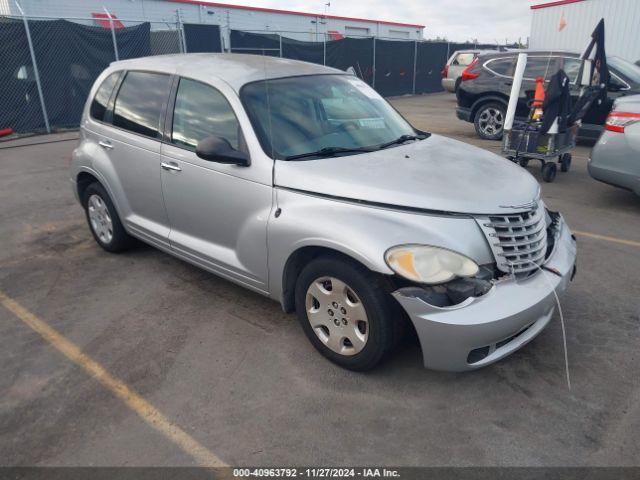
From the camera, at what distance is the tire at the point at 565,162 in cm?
792

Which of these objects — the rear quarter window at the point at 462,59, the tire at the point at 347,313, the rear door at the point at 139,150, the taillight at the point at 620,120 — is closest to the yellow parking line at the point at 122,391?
the tire at the point at 347,313

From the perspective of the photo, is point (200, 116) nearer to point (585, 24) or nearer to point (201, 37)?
point (201, 37)

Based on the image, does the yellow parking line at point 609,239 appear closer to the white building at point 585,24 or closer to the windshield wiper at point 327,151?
the windshield wiper at point 327,151

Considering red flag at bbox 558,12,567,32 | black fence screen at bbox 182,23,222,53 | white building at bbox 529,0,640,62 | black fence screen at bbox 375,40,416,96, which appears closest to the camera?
black fence screen at bbox 182,23,222,53

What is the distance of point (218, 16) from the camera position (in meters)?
25.3

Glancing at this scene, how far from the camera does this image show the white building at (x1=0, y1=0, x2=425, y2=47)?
62.2 feet

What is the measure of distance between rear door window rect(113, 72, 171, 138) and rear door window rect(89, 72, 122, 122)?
0.18 m

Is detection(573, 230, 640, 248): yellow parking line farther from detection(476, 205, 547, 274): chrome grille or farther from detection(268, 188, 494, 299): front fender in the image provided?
detection(268, 188, 494, 299): front fender

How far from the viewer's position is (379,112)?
414cm

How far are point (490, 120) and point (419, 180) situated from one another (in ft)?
27.9

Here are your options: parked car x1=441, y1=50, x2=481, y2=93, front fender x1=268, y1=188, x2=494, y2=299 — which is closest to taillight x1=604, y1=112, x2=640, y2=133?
front fender x1=268, y1=188, x2=494, y2=299

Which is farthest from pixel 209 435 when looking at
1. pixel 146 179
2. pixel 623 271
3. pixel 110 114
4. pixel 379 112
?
pixel 623 271

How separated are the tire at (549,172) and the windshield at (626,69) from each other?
Result: 11.2 feet

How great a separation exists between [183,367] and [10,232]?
366 cm
